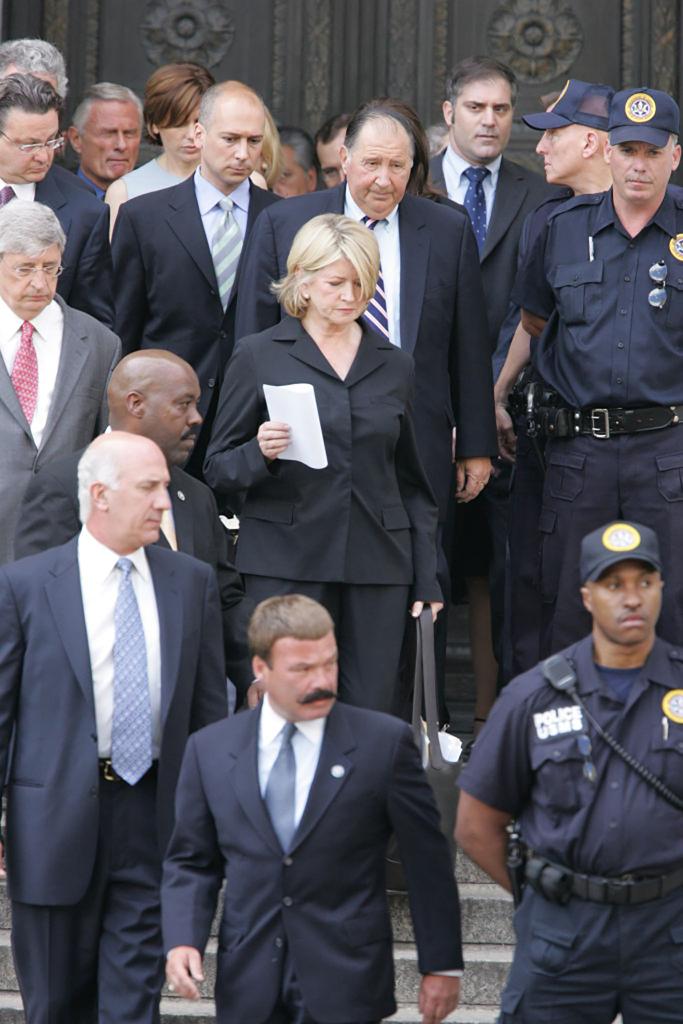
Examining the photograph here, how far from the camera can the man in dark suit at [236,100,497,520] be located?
7.61 m

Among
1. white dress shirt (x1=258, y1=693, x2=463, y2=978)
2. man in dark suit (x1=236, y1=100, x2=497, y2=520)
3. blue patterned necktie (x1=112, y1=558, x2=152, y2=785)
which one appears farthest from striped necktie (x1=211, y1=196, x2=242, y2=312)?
white dress shirt (x1=258, y1=693, x2=463, y2=978)

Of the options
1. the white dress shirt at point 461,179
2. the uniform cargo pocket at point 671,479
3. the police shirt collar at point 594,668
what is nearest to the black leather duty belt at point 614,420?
the uniform cargo pocket at point 671,479

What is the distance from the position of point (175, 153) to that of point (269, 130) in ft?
1.50

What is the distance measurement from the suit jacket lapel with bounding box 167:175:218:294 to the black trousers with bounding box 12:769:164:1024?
2544 millimetres

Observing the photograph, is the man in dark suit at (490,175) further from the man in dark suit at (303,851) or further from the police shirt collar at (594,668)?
the man in dark suit at (303,851)

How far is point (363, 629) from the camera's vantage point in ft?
22.6

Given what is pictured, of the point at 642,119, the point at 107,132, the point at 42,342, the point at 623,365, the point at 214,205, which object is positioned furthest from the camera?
the point at 107,132

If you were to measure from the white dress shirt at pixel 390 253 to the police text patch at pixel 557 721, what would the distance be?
2.31 m

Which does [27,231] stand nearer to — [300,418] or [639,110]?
[300,418]

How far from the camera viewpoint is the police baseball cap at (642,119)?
23.8 ft

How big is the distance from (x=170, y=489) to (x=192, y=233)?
1.72 metres

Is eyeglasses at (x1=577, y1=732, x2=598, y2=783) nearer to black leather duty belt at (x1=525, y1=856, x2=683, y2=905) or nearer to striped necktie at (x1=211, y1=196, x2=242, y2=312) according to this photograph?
black leather duty belt at (x1=525, y1=856, x2=683, y2=905)

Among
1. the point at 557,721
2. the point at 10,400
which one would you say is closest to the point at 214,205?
the point at 10,400

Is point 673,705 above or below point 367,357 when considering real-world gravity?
below
